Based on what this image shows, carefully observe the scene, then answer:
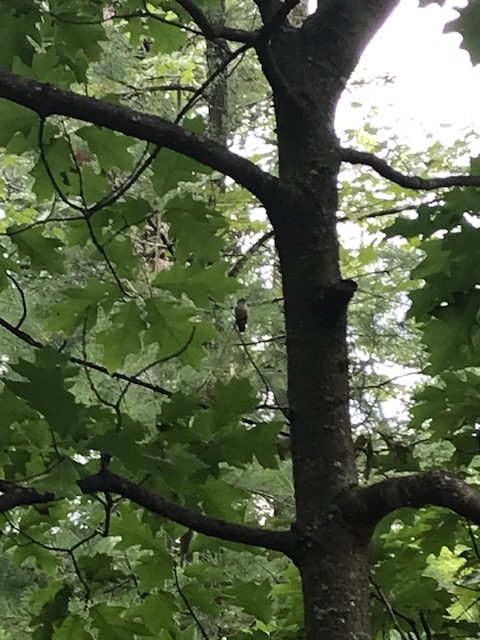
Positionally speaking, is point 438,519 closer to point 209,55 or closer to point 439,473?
point 439,473

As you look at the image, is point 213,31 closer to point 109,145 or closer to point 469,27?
point 109,145

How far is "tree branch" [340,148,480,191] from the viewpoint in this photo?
3.64ft

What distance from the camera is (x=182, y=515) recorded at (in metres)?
0.88

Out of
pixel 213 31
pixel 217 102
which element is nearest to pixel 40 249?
pixel 213 31

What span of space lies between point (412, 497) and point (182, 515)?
24 centimetres

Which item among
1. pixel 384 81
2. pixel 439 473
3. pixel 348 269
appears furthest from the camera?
pixel 384 81

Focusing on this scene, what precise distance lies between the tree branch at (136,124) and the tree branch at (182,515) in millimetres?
408

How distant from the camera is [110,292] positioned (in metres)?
1.12

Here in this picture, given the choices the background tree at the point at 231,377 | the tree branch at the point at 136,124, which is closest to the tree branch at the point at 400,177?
the background tree at the point at 231,377

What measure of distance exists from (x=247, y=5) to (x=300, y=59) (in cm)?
211

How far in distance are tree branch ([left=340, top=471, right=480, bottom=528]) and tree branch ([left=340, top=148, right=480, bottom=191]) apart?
44 centimetres

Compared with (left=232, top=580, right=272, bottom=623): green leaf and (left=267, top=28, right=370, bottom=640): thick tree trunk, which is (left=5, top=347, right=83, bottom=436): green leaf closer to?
(left=267, top=28, right=370, bottom=640): thick tree trunk

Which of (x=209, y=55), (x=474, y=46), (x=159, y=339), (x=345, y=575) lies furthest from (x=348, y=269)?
(x=345, y=575)

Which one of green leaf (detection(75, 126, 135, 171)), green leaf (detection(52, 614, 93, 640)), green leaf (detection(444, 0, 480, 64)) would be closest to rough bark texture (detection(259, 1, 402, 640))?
green leaf (detection(444, 0, 480, 64))
